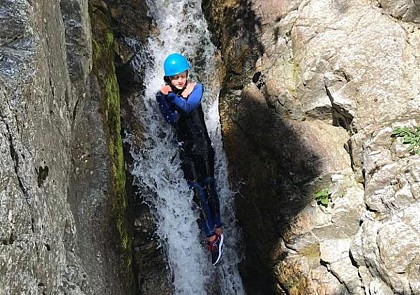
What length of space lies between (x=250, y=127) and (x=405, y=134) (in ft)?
6.82

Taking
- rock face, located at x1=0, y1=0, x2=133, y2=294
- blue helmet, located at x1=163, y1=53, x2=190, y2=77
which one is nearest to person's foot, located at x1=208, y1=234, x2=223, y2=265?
rock face, located at x1=0, y1=0, x2=133, y2=294

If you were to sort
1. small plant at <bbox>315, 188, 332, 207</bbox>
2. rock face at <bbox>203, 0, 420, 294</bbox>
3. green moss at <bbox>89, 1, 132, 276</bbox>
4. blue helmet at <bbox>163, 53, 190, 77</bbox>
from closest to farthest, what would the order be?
green moss at <bbox>89, 1, 132, 276</bbox>
rock face at <bbox>203, 0, 420, 294</bbox>
small plant at <bbox>315, 188, 332, 207</bbox>
blue helmet at <bbox>163, 53, 190, 77</bbox>

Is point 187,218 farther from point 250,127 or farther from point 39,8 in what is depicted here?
point 39,8

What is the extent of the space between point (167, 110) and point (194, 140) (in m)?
0.51

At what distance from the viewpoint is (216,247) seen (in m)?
6.27

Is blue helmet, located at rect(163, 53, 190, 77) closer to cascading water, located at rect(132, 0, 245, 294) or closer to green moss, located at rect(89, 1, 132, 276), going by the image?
green moss, located at rect(89, 1, 132, 276)

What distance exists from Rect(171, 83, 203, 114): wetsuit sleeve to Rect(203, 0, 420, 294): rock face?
996mm

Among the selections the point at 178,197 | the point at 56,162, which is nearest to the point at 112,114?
the point at 178,197

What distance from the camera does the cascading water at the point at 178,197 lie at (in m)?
6.38

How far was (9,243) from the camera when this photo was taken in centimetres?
261

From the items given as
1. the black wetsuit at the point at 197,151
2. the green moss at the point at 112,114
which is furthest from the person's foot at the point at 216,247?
the green moss at the point at 112,114

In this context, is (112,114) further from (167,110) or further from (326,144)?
(326,144)

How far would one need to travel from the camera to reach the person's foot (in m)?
6.25

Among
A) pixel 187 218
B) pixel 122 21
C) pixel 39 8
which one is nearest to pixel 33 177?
pixel 39 8
